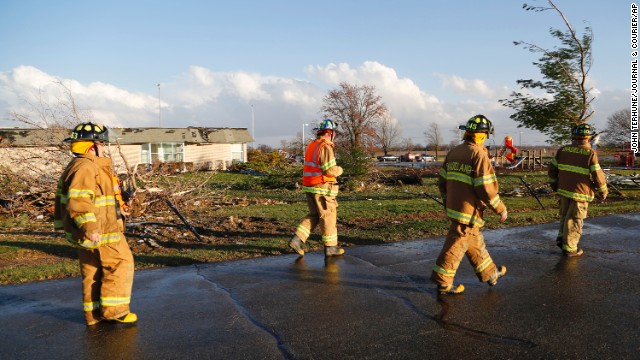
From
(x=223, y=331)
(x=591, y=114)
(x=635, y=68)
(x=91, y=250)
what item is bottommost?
(x=223, y=331)

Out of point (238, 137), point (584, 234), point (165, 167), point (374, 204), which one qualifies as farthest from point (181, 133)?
point (584, 234)

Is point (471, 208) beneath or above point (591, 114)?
beneath

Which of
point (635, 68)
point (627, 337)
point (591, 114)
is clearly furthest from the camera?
point (635, 68)

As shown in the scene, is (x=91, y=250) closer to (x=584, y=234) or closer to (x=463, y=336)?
(x=463, y=336)

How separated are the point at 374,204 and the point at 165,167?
6277 millimetres

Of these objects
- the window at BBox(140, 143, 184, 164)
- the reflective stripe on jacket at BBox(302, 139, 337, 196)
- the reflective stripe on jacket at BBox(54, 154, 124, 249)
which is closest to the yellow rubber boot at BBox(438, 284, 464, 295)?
the reflective stripe on jacket at BBox(302, 139, 337, 196)

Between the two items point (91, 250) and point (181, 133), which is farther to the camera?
point (181, 133)

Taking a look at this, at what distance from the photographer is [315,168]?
6969 mm

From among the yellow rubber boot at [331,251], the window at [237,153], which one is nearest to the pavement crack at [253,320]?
the yellow rubber boot at [331,251]

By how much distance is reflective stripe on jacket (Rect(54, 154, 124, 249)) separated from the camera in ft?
13.8

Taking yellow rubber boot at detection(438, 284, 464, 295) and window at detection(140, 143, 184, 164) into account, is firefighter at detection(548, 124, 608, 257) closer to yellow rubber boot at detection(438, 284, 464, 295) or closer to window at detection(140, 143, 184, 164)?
yellow rubber boot at detection(438, 284, 464, 295)

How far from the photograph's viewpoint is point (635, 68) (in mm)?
14344

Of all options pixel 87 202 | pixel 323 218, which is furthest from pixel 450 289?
pixel 87 202

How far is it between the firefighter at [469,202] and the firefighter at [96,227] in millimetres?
3360
